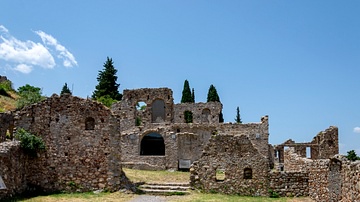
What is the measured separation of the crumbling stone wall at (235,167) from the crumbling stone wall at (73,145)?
16.7ft

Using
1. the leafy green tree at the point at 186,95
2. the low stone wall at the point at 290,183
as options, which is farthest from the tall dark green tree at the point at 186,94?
the low stone wall at the point at 290,183

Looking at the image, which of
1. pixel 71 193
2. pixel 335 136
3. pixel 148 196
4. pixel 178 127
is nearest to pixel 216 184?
pixel 148 196

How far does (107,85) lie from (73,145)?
121 ft

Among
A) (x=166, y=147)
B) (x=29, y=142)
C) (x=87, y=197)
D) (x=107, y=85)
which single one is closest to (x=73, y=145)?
(x=29, y=142)

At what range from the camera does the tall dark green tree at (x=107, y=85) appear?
57.0m

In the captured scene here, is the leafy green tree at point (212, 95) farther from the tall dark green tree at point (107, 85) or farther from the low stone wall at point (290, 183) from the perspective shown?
the low stone wall at point (290, 183)

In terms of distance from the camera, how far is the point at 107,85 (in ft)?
190

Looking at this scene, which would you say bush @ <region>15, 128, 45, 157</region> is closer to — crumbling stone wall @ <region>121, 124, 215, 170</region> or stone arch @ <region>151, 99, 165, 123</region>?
crumbling stone wall @ <region>121, 124, 215, 170</region>

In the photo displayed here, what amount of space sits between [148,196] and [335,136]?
20.8 m

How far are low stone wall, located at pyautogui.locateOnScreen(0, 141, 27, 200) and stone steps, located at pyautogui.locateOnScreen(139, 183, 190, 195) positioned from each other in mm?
6490

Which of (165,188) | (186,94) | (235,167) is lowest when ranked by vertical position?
(165,188)

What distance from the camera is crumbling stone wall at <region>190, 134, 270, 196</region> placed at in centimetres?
2078

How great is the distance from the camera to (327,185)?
53.0 feet

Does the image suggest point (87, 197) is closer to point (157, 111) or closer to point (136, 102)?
point (136, 102)
